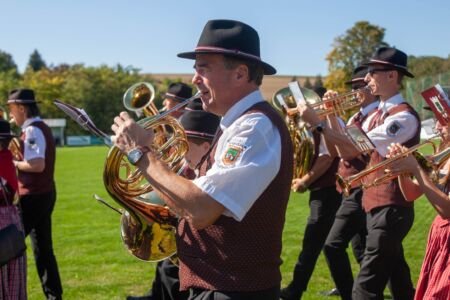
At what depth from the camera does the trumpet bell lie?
523 centimetres

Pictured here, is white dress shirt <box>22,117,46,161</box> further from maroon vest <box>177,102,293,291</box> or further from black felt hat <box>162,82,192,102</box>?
maroon vest <box>177,102,293,291</box>

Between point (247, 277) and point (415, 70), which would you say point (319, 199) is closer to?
point (247, 277)

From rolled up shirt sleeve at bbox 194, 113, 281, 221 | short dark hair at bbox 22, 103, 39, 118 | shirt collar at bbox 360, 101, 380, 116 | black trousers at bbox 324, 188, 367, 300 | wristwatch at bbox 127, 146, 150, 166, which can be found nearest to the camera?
rolled up shirt sleeve at bbox 194, 113, 281, 221

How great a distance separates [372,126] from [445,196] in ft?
5.74

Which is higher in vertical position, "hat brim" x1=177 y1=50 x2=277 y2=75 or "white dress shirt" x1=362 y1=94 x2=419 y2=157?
"hat brim" x1=177 y1=50 x2=277 y2=75

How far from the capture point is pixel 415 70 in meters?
58.6

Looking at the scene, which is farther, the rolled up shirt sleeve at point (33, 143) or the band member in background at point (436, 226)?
the rolled up shirt sleeve at point (33, 143)

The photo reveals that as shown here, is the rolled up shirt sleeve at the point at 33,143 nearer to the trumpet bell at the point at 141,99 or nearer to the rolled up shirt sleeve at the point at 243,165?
the trumpet bell at the point at 141,99

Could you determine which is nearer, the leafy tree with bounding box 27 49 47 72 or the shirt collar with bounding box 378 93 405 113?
the shirt collar with bounding box 378 93 405 113

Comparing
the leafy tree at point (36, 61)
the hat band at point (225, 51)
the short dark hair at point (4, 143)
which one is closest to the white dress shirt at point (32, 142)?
the short dark hair at point (4, 143)

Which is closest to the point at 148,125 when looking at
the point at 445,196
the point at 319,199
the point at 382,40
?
the point at 445,196

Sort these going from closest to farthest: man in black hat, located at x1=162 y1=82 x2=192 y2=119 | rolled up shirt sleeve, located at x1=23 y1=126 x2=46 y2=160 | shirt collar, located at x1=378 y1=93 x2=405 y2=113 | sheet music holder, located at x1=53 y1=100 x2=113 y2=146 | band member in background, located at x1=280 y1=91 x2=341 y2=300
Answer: sheet music holder, located at x1=53 y1=100 x2=113 y2=146 < shirt collar, located at x1=378 y1=93 x2=405 y2=113 < band member in background, located at x1=280 y1=91 x2=341 y2=300 < rolled up shirt sleeve, located at x1=23 y1=126 x2=46 y2=160 < man in black hat, located at x1=162 y1=82 x2=192 y2=119

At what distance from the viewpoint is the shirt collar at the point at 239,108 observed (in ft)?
9.41

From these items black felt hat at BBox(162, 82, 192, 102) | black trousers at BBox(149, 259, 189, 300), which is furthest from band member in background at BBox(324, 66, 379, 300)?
black felt hat at BBox(162, 82, 192, 102)
